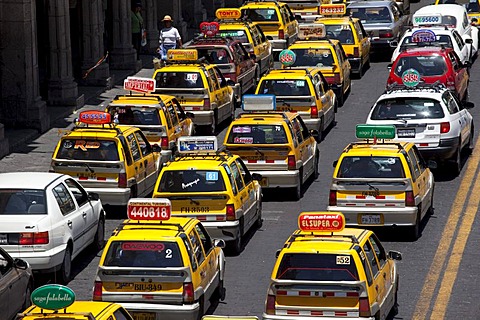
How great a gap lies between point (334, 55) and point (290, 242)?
1943cm

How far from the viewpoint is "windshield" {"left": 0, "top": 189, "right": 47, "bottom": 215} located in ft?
70.7

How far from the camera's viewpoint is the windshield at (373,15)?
46688 millimetres

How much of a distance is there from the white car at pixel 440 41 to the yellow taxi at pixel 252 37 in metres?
4.41

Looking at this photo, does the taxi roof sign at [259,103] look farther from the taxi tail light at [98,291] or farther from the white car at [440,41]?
the taxi tail light at [98,291]

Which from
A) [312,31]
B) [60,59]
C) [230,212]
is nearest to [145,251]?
[230,212]

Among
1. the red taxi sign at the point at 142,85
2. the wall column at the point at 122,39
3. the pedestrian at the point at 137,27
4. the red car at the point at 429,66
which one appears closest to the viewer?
the red taxi sign at the point at 142,85

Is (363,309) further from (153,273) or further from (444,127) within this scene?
(444,127)

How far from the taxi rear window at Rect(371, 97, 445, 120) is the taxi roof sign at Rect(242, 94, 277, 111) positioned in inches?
83.9

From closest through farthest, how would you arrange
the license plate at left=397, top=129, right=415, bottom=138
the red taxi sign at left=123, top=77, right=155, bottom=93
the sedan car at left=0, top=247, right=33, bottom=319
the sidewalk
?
the sedan car at left=0, top=247, right=33, bottom=319
the license plate at left=397, top=129, right=415, bottom=138
the red taxi sign at left=123, top=77, right=155, bottom=93
the sidewalk

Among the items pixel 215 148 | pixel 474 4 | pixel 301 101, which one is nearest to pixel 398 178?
pixel 215 148

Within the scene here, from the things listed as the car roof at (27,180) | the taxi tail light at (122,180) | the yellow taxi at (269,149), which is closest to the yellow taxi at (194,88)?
the yellow taxi at (269,149)

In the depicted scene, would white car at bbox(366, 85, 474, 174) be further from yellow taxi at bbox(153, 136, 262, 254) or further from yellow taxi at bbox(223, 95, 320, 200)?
yellow taxi at bbox(153, 136, 262, 254)

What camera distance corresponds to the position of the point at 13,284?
62.7 ft

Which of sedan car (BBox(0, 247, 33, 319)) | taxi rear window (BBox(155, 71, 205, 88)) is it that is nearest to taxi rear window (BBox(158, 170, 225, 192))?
sedan car (BBox(0, 247, 33, 319))
